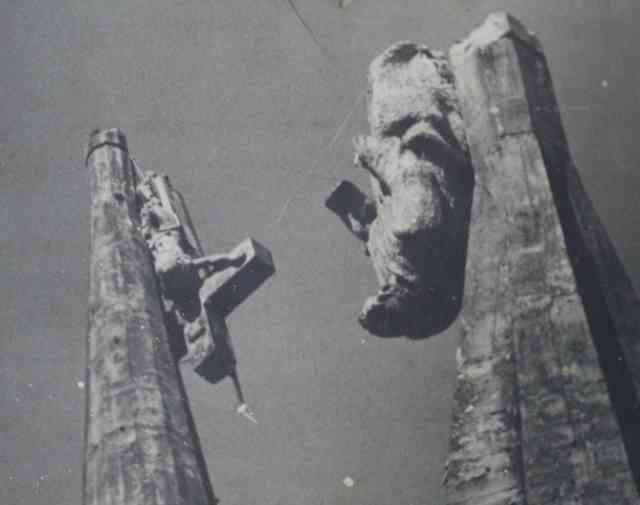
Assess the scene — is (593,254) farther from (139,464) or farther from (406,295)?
(139,464)

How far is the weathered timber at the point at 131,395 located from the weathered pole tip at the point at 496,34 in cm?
344

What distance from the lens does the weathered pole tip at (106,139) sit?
39.8ft

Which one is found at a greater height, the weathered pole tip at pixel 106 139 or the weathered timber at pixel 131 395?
the weathered pole tip at pixel 106 139

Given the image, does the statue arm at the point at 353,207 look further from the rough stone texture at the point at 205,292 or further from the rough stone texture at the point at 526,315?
the rough stone texture at the point at 526,315

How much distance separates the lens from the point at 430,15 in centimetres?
1192

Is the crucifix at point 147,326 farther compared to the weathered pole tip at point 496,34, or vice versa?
the weathered pole tip at point 496,34

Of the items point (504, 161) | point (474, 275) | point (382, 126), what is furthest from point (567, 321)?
point (382, 126)

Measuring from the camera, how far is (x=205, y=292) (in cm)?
1012

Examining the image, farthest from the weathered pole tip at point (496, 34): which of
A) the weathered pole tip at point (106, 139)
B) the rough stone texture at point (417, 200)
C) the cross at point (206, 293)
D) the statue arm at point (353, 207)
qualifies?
the weathered pole tip at point (106, 139)

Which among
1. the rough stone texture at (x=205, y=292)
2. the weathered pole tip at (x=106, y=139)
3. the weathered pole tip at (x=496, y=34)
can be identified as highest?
the weathered pole tip at (x=106, y=139)

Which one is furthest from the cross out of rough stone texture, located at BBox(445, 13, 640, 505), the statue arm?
rough stone texture, located at BBox(445, 13, 640, 505)

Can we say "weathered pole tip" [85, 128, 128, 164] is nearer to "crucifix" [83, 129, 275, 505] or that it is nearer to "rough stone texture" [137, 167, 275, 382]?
"crucifix" [83, 129, 275, 505]

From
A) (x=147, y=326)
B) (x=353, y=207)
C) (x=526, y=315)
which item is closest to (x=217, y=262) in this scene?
(x=353, y=207)

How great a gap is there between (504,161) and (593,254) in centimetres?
101
